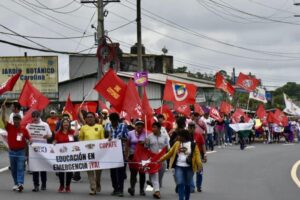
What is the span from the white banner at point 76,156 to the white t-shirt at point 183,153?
101 inches

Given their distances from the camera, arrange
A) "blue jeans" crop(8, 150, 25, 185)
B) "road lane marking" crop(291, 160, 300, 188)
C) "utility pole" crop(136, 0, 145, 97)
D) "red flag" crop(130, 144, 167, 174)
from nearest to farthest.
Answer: "red flag" crop(130, 144, 167, 174)
"blue jeans" crop(8, 150, 25, 185)
"road lane marking" crop(291, 160, 300, 188)
"utility pole" crop(136, 0, 145, 97)

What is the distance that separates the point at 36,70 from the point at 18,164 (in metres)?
37.9

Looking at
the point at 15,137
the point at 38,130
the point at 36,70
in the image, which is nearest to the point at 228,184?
the point at 38,130

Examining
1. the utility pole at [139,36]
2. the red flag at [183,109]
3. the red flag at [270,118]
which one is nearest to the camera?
the red flag at [183,109]

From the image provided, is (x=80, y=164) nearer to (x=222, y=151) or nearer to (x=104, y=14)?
(x=222, y=151)

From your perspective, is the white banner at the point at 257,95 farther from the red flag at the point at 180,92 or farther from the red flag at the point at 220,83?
the red flag at the point at 180,92

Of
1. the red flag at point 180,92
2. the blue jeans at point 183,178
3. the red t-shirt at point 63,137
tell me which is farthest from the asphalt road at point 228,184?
the red flag at point 180,92

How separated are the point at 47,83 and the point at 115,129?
123 feet

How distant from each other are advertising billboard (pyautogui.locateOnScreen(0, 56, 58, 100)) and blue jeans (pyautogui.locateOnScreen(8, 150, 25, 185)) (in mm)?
36554

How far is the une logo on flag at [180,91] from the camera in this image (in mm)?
29266

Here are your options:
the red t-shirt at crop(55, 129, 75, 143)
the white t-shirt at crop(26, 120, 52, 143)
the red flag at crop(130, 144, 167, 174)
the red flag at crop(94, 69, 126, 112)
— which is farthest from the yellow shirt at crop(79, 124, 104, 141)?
the red flag at crop(94, 69, 126, 112)

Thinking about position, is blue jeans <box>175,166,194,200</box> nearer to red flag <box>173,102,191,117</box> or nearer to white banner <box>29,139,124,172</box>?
white banner <box>29,139,124,172</box>

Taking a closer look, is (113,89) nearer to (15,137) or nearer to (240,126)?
(15,137)

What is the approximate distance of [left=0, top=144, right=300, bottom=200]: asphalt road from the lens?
15.4m
